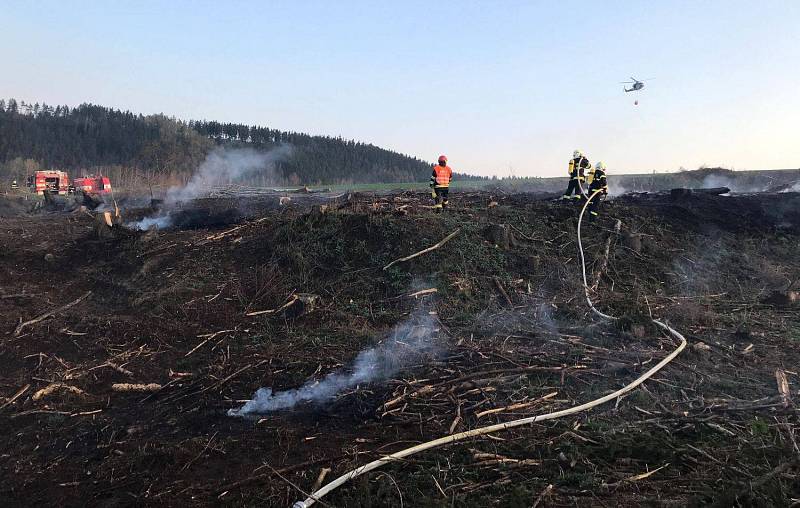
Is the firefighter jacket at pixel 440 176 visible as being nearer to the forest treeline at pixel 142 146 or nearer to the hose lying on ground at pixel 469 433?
the hose lying on ground at pixel 469 433

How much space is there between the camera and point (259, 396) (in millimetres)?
5336

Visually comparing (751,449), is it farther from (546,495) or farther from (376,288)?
(376,288)

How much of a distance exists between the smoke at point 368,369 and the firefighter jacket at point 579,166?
6.84 m

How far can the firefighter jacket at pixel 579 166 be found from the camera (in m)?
12.1

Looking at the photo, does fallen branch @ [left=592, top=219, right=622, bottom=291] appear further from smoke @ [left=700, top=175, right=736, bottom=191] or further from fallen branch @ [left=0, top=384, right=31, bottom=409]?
smoke @ [left=700, top=175, right=736, bottom=191]

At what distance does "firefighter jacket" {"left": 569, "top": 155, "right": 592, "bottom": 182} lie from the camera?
12070 millimetres

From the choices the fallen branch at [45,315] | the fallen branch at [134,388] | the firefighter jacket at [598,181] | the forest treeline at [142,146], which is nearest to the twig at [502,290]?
the firefighter jacket at [598,181]

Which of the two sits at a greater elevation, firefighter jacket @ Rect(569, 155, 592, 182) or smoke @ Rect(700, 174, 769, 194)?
smoke @ Rect(700, 174, 769, 194)

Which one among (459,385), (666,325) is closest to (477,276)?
(666,325)

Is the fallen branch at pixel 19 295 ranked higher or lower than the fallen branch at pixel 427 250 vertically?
lower

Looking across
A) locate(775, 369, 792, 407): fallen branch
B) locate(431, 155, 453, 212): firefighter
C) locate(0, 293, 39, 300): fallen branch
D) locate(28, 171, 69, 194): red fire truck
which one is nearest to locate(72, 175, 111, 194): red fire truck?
locate(28, 171, 69, 194): red fire truck

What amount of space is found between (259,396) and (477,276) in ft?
16.1

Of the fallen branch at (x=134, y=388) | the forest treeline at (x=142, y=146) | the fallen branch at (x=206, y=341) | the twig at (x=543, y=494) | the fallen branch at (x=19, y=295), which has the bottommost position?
the fallen branch at (x=134, y=388)

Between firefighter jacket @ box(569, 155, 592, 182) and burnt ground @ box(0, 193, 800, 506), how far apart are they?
92cm
